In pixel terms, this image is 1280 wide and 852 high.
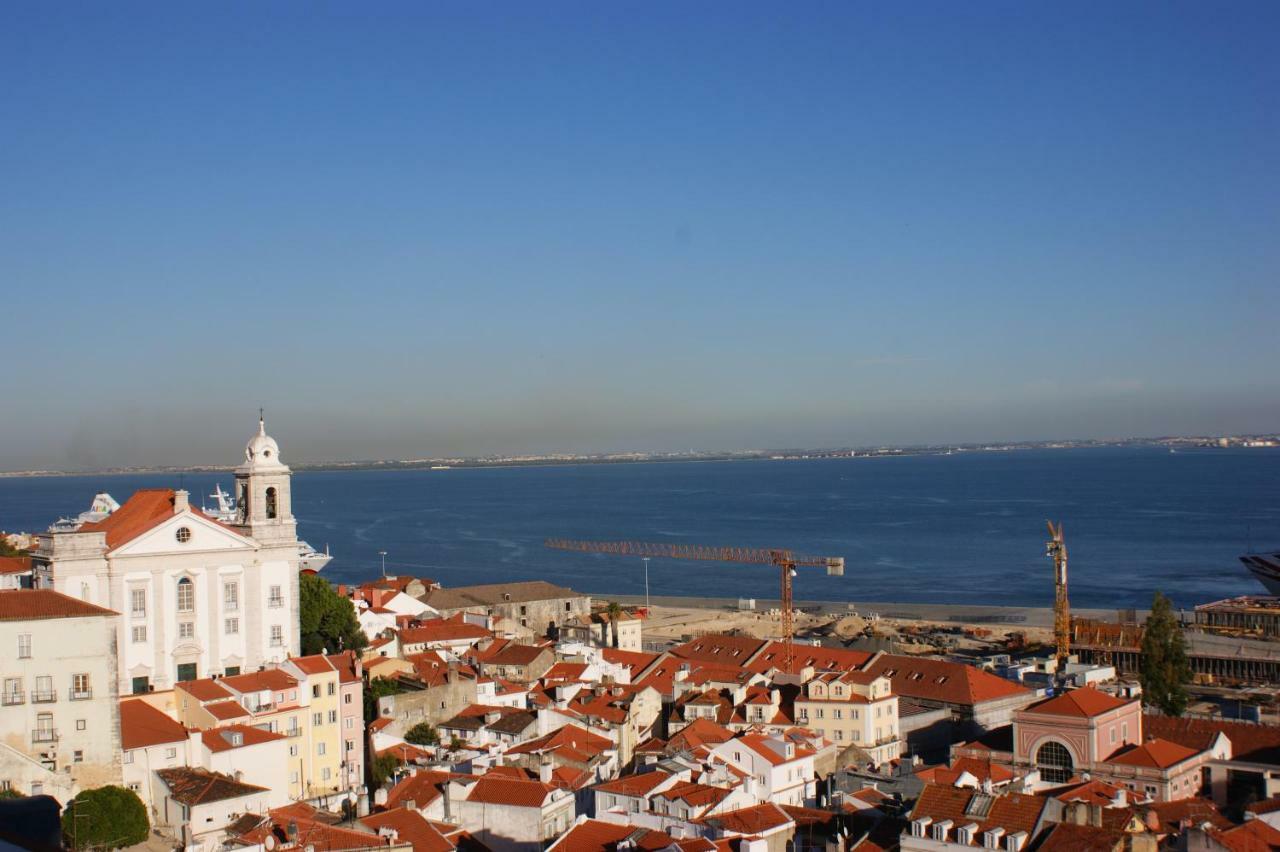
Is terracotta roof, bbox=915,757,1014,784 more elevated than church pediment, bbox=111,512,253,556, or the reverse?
church pediment, bbox=111,512,253,556

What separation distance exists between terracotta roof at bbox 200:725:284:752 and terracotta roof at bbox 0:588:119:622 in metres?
2.97

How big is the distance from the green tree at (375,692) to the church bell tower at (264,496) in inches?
169

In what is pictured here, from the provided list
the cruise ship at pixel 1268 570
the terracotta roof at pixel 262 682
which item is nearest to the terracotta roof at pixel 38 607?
the terracotta roof at pixel 262 682

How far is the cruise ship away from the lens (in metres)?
62.2

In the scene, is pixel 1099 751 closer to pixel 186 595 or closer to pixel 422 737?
pixel 422 737

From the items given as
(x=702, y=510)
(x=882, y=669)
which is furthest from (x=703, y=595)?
(x=702, y=510)

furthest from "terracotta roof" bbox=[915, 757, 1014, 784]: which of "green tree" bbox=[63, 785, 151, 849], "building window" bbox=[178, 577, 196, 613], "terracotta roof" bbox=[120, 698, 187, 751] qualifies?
"building window" bbox=[178, 577, 196, 613]

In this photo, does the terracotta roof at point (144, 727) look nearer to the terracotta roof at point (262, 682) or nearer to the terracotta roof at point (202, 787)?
the terracotta roof at point (202, 787)

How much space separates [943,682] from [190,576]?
18.4 metres

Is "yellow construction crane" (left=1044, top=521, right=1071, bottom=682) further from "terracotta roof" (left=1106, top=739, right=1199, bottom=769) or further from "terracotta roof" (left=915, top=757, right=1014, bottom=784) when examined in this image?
"terracotta roof" (left=915, top=757, right=1014, bottom=784)

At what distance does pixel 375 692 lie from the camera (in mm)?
30438

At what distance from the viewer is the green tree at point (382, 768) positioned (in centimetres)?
2667

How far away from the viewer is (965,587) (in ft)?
236

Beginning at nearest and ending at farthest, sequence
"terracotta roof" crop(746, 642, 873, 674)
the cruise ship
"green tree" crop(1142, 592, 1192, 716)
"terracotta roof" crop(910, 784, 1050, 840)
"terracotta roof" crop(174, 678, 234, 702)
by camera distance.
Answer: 1. "terracotta roof" crop(910, 784, 1050, 840)
2. "terracotta roof" crop(174, 678, 234, 702)
3. "green tree" crop(1142, 592, 1192, 716)
4. "terracotta roof" crop(746, 642, 873, 674)
5. the cruise ship
